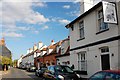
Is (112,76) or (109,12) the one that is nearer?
(112,76)

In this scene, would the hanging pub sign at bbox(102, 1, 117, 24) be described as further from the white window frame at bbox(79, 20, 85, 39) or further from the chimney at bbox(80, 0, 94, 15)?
the chimney at bbox(80, 0, 94, 15)

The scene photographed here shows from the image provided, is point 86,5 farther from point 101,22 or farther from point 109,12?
point 109,12

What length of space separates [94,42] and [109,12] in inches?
143

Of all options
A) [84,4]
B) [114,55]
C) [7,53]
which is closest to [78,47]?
[84,4]

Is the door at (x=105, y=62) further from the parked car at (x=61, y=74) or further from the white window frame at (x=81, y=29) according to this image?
the white window frame at (x=81, y=29)

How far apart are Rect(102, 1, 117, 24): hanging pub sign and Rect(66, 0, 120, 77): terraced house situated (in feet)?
0.86

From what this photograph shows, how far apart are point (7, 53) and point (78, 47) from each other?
60.8 m

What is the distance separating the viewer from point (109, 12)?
13.5 m

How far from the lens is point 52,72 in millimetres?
15281

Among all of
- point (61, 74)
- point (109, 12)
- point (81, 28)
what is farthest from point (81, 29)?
point (61, 74)

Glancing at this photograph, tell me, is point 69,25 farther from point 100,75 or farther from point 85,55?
point 100,75

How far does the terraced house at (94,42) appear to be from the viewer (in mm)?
13695

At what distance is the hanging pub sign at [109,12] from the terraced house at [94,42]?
262 millimetres

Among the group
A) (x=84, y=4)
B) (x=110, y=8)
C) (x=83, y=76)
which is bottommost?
(x=83, y=76)
